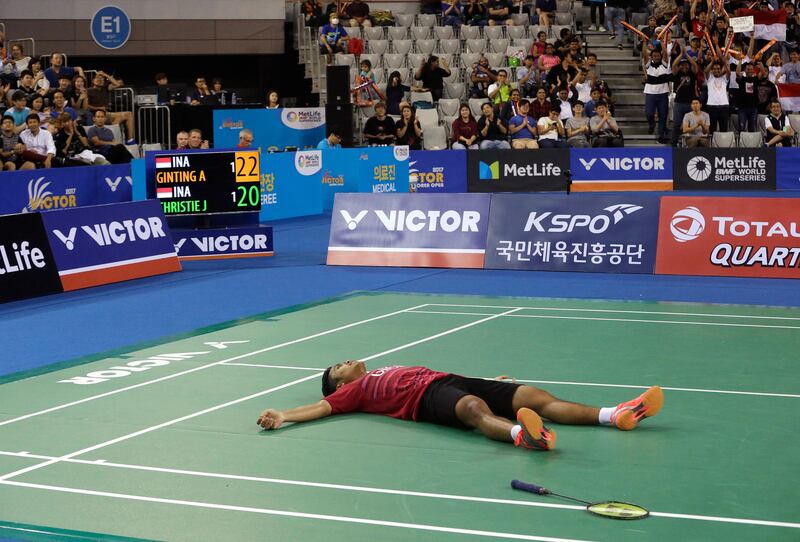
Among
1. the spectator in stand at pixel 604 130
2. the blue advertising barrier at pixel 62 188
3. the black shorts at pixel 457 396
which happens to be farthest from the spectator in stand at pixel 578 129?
the black shorts at pixel 457 396

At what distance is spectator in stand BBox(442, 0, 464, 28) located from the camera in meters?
34.6

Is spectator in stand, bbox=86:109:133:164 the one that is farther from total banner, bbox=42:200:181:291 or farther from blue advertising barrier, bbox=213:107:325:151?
total banner, bbox=42:200:181:291

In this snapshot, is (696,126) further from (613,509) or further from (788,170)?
(613,509)

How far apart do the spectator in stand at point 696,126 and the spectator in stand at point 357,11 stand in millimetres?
9477

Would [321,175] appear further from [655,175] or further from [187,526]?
[187,526]

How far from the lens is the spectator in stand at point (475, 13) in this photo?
34.9 m

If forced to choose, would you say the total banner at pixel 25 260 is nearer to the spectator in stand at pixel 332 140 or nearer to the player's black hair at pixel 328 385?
the player's black hair at pixel 328 385

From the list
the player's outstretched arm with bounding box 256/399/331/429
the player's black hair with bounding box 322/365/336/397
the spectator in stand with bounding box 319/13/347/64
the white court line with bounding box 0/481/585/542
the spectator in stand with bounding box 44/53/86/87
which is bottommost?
the white court line with bounding box 0/481/585/542

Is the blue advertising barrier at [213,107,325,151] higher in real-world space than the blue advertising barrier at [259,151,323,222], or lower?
higher

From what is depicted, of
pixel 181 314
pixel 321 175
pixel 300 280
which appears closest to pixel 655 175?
pixel 321 175

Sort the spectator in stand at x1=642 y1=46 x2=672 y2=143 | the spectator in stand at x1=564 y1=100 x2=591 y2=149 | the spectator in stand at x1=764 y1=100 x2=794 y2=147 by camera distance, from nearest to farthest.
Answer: the spectator in stand at x1=764 y1=100 x2=794 y2=147, the spectator in stand at x1=564 y1=100 x2=591 y2=149, the spectator in stand at x1=642 y1=46 x2=672 y2=143

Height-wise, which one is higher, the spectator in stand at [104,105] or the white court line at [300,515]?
the spectator in stand at [104,105]

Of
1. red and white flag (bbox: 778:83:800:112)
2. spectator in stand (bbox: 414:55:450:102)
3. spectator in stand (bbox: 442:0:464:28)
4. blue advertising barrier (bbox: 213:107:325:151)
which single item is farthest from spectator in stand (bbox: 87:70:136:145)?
red and white flag (bbox: 778:83:800:112)

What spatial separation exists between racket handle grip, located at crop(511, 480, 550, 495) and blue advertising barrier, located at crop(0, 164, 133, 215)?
47.4 feet
